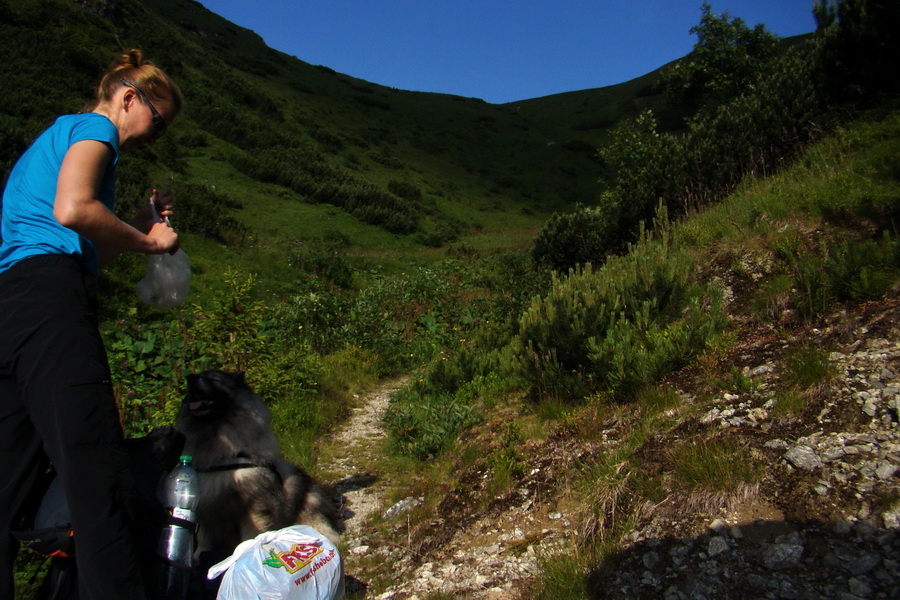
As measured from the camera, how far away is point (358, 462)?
5.41m

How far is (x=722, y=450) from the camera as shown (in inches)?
124

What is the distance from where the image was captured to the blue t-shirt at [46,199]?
2.09m

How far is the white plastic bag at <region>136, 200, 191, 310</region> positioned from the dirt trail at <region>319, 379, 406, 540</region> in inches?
83.4

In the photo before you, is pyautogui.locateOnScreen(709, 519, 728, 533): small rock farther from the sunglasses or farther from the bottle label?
the sunglasses

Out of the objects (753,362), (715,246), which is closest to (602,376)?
(753,362)

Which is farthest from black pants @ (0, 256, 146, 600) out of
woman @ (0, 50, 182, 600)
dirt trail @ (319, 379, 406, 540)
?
Result: dirt trail @ (319, 379, 406, 540)

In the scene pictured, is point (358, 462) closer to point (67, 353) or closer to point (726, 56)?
point (67, 353)

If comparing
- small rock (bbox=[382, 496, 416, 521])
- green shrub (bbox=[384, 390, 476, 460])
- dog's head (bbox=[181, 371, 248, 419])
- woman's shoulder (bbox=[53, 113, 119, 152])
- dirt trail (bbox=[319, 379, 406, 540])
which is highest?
woman's shoulder (bbox=[53, 113, 119, 152])

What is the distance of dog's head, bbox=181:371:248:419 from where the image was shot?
2.89 meters

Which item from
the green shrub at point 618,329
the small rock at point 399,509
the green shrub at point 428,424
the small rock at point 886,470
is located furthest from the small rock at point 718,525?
the green shrub at point 428,424

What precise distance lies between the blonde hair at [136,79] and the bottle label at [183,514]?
1.64 meters

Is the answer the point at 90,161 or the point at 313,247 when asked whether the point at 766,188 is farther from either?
the point at 313,247

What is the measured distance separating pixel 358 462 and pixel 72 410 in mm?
3656

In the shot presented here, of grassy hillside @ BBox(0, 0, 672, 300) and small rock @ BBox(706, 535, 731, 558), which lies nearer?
small rock @ BBox(706, 535, 731, 558)
